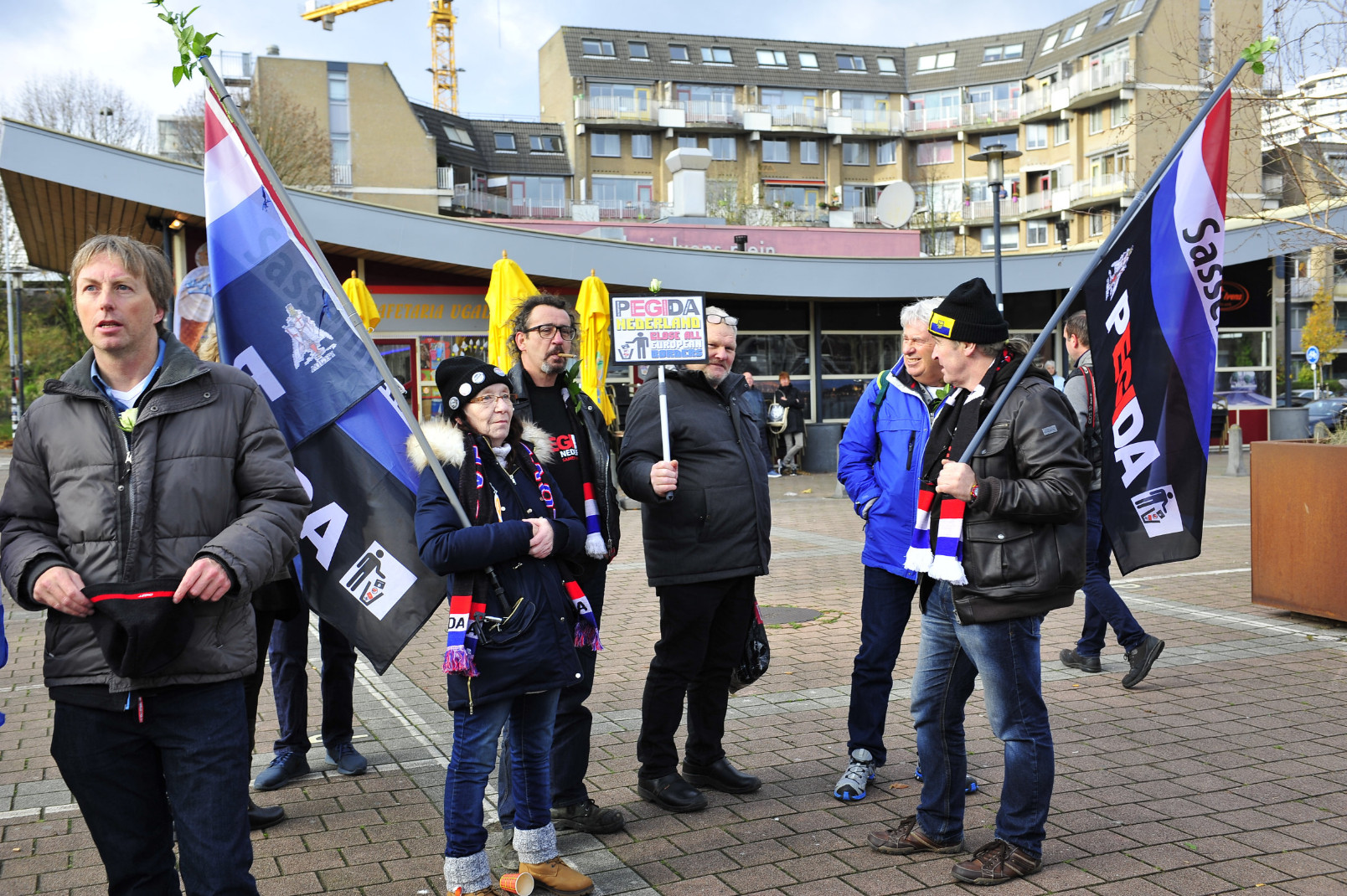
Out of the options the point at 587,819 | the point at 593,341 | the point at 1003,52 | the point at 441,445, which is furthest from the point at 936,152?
the point at 441,445

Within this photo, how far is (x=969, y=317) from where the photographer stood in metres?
3.96

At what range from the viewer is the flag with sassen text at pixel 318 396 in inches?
163

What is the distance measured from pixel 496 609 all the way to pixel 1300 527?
6477 millimetres

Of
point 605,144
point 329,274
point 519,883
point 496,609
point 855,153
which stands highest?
point 855,153

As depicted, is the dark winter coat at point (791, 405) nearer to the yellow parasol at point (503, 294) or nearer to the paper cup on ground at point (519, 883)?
the yellow parasol at point (503, 294)

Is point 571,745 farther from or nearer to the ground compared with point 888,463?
nearer to the ground

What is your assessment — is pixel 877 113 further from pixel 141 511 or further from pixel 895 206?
pixel 141 511

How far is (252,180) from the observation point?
164 inches

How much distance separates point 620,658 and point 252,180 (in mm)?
4304

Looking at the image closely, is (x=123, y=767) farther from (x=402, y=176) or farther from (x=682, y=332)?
(x=402, y=176)

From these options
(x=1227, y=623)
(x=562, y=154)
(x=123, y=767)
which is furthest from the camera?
(x=562, y=154)

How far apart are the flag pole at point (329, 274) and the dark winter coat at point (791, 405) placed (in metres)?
17.5

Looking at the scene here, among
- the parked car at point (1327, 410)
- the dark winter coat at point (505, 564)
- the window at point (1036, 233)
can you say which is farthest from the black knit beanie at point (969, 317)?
the window at point (1036, 233)

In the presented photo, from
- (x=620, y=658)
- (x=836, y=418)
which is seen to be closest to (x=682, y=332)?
(x=620, y=658)
